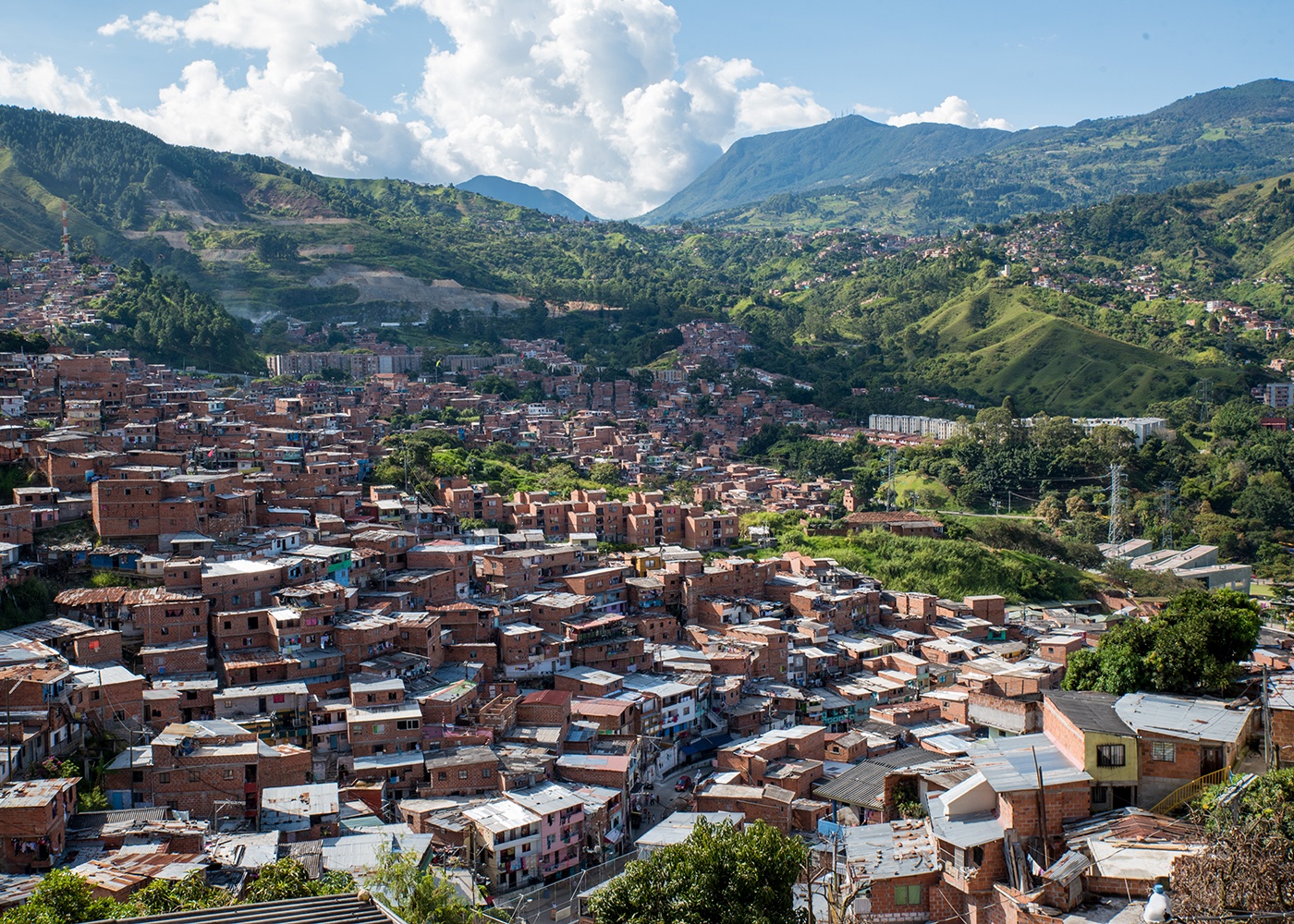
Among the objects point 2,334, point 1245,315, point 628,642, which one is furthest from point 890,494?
point 1245,315

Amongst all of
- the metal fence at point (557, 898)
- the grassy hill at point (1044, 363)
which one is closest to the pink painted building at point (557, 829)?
the metal fence at point (557, 898)

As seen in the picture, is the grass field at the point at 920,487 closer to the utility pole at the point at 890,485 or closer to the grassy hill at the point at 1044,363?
the utility pole at the point at 890,485

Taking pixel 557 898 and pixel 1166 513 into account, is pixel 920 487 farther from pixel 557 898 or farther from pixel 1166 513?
pixel 557 898

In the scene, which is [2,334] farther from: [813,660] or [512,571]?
[813,660]

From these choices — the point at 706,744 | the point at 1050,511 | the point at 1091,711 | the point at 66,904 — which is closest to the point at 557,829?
the point at 706,744

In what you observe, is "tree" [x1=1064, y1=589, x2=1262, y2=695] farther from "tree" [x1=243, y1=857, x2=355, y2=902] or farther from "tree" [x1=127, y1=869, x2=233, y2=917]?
"tree" [x1=127, y1=869, x2=233, y2=917]

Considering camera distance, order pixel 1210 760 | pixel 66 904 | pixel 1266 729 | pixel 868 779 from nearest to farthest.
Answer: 1. pixel 66 904
2. pixel 1210 760
3. pixel 1266 729
4. pixel 868 779
